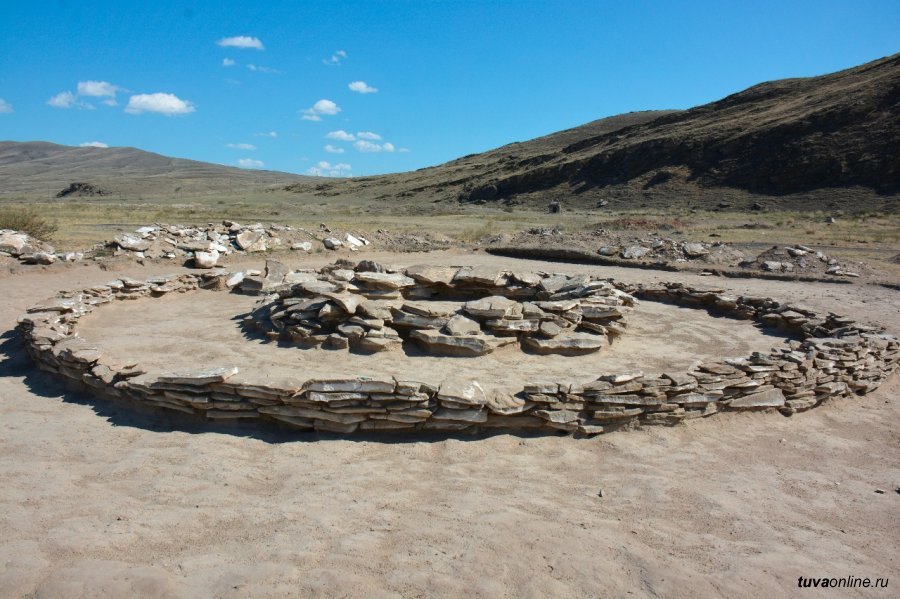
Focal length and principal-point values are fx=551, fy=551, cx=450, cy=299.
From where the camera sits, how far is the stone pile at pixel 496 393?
5.16 meters

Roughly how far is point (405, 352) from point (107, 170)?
131974mm

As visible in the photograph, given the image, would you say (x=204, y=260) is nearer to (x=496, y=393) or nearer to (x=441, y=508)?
(x=496, y=393)

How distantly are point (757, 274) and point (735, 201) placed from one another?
2602 centimetres

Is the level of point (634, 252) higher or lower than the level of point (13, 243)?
lower

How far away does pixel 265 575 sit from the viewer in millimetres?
3211

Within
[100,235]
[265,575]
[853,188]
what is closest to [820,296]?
[265,575]

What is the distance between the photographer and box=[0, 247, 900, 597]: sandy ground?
3.24 metres

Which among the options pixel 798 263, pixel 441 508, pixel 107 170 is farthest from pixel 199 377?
pixel 107 170

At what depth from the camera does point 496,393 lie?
5359mm

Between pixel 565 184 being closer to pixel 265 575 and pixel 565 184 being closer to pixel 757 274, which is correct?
pixel 757 274

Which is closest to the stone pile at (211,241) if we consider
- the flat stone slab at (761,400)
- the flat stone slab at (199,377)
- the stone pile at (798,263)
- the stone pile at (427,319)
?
the stone pile at (427,319)

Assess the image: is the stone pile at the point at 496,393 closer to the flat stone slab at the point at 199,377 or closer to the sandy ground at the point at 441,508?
the flat stone slab at the point at 199,377

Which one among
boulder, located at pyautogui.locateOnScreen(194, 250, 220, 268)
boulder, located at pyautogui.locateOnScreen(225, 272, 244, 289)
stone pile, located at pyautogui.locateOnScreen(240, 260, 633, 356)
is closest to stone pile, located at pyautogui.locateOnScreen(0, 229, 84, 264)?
boulder, located at pyautogui.locateOnScreen(194, 250, 220, 268)

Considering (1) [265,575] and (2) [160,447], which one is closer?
(1) [265,575]
